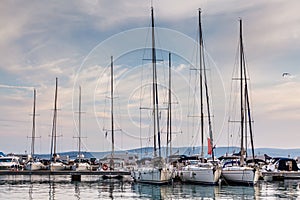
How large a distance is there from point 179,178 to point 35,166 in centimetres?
3053

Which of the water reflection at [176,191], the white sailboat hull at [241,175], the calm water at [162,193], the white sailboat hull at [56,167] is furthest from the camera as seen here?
the white sailboat hull at [56,167]

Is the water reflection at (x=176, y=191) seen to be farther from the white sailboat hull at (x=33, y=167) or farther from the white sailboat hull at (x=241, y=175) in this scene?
the white sailboat hull at (x=33, y=167)

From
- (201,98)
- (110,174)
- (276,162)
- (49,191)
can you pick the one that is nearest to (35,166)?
(110,174)

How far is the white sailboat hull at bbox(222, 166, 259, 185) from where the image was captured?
54.1 m

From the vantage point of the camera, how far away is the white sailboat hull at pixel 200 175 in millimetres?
53812

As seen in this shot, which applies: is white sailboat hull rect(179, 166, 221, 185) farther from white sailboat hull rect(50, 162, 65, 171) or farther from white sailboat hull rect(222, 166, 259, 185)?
white sailboat hull rect(50, 162, 65, 171)

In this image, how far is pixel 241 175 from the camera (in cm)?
5431

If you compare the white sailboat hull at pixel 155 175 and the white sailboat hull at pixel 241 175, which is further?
the white sailboat hull at pixel 155 175

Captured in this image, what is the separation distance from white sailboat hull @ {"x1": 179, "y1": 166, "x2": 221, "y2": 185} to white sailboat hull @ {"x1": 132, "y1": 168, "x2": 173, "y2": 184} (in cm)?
234

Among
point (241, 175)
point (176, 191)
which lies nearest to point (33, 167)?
point (176, 191)

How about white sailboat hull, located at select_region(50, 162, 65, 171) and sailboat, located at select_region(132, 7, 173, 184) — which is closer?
sailboat, located at select_region(132, 7, 173, 184)

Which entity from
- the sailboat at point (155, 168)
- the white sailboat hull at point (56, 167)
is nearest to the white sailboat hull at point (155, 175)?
the sailboat at point (155, 168)

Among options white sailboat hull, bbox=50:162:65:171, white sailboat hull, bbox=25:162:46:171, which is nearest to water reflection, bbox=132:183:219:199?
white sailboat hull, bbox=50:162:65:171

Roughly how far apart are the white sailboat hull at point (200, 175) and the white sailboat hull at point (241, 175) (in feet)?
4.24
